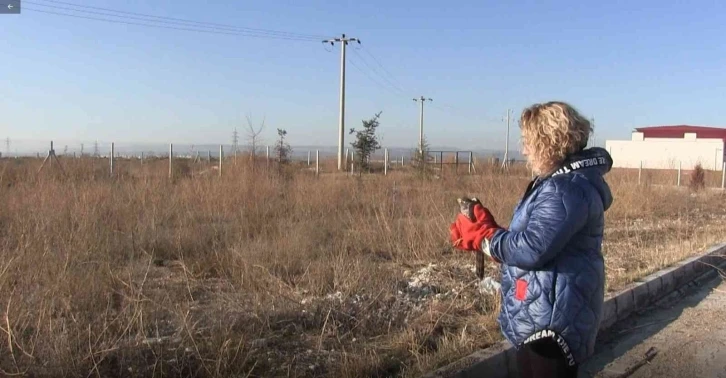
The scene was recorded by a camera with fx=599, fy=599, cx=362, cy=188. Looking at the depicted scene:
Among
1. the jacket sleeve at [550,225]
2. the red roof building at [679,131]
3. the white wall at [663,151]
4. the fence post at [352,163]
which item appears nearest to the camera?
the jacket sleeve at [550,225]

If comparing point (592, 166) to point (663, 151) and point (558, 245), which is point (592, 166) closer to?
point (558, 245)

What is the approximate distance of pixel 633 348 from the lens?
203 inches

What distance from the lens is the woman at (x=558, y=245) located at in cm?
235

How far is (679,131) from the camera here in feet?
238

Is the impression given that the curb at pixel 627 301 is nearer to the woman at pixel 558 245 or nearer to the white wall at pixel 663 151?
the woman at pixel 558 245

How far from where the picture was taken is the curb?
13.5ft

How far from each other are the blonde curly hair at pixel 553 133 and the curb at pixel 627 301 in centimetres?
190

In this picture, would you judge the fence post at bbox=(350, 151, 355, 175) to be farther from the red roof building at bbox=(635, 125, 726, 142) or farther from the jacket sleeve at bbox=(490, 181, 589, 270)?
the red roof building at bbox=(635, 125, 726, 142)

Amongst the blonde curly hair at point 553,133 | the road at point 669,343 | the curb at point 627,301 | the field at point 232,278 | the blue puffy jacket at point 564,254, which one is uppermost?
the blonde curly hair at point 553,133

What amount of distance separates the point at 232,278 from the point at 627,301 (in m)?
4.09

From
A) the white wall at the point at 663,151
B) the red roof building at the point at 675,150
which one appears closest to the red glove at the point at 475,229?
the red roof building at the point at 675,150

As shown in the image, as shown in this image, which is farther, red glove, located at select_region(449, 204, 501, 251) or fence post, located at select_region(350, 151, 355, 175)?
fence post, located at select_region(350, 151, 355, 175)

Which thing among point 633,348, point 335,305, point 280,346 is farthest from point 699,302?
point 280,346

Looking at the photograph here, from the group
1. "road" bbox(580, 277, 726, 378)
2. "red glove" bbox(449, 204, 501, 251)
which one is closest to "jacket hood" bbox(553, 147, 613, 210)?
"red glove" bbox(449, 204, 501, 251)
